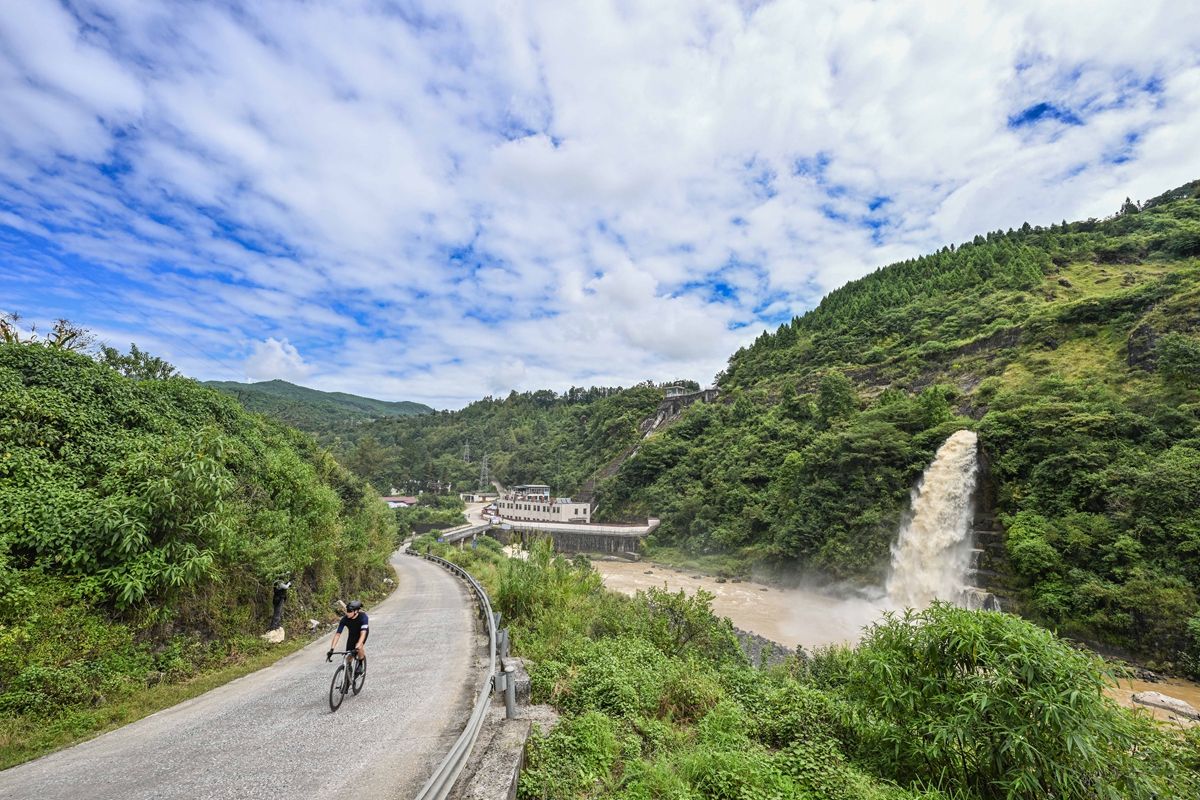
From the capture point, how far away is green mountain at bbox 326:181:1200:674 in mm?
15328

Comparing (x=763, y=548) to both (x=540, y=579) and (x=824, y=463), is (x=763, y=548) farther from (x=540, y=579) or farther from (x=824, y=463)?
(x=540, y=579)

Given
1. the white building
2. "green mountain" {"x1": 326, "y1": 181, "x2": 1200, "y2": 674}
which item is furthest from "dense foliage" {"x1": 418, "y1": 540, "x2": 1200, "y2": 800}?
the white building

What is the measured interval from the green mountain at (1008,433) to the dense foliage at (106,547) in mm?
24642

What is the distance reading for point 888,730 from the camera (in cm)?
478

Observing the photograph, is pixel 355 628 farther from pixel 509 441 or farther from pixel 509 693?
pixel 509 441

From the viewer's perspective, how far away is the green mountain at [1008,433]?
15.3 meters

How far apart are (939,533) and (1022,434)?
5.84 meters

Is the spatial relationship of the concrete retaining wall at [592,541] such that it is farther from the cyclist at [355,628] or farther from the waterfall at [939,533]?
the cyclist at [355,628]

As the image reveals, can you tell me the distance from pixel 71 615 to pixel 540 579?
23.4 feet

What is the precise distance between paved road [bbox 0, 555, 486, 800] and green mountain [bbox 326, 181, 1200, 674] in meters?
21.0

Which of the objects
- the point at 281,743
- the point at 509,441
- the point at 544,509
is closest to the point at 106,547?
the point at 281,743

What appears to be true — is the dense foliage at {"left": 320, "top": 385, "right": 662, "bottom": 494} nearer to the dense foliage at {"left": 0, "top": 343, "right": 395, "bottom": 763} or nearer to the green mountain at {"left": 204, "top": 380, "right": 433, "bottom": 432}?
the green mountain at {"left": 204, "top": 380, "right": 433, "bottom": 432}

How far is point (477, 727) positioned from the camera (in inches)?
181

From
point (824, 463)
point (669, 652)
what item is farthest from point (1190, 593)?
point (669, 652)
